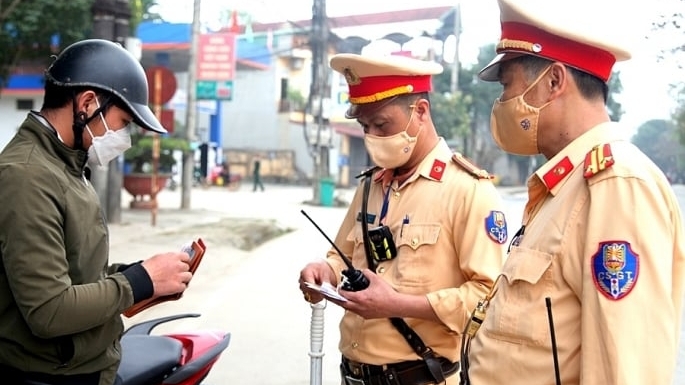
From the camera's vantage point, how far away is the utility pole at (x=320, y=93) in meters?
Answer: 21.3

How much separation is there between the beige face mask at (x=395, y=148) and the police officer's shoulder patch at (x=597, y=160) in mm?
1031

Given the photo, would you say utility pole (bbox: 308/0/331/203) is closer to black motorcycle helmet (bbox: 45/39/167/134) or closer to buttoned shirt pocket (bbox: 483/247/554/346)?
black motorcycle helmet (bbox: 45/39/167/134)

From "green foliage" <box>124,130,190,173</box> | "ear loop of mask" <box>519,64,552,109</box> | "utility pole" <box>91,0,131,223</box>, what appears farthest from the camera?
"green foliage" <box>124,130,190,173</box>

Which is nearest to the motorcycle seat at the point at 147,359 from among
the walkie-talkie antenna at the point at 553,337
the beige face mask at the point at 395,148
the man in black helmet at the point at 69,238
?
the man in black helmet at the point at 69,238

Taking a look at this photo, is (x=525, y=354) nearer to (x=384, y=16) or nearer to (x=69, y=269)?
(x=69, y=269)

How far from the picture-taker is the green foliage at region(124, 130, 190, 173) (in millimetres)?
15125

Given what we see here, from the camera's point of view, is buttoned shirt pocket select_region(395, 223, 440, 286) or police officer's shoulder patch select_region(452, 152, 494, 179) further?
police officer's shoulder patch select_region(452, 152, 494, 179)

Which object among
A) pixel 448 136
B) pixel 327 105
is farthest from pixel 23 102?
pixel 448 136

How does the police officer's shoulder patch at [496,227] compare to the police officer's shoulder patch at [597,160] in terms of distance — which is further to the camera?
the police officer's shoulder patch at [496,227]

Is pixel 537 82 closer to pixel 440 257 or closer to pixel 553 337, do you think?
pixel 553 337

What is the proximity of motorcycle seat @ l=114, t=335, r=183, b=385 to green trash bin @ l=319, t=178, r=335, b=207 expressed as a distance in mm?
18600

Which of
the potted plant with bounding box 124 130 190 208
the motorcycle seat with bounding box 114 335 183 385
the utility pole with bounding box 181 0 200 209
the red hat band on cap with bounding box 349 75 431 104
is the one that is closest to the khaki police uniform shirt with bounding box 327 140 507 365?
the red hat band on cap with bounding box 349 75 431 104

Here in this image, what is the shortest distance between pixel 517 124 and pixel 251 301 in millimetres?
5828

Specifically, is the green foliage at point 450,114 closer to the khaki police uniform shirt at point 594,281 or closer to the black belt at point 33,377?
the black belt at point 33,377
